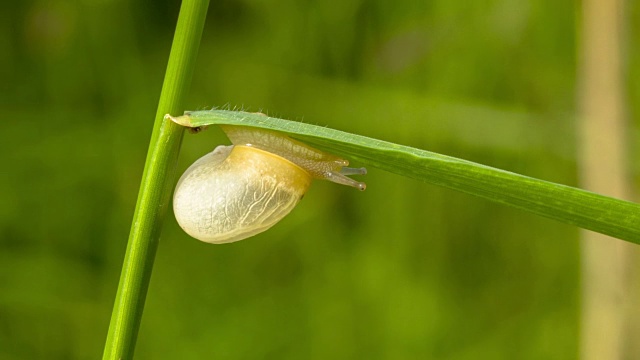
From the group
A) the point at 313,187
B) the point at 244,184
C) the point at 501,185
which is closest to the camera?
the point at 501,185

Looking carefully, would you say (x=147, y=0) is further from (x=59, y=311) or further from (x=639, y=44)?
(x=639, y=44)

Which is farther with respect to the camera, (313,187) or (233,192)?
(313,187)

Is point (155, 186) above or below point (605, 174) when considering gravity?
below

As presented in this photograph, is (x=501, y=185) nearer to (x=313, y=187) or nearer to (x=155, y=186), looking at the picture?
(x=155, y=186)

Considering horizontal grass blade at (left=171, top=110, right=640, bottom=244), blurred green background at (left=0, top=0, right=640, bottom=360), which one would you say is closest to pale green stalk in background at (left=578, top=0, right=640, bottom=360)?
blurred green background at (left=0, top=0, right=640, bottom=360)

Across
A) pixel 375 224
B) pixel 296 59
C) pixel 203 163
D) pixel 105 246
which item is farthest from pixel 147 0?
pixel 203 163

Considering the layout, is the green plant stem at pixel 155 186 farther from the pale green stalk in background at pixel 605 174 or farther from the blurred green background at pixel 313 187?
the pale green stalk in background at pixel 605 174

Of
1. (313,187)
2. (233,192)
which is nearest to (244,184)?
(233,192)

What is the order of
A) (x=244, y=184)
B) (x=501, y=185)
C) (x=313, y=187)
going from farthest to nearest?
1. (x=313, y=187)
2. (x=244, y=184)
3. (x=501, y=185)
